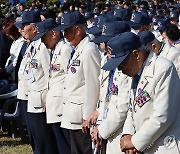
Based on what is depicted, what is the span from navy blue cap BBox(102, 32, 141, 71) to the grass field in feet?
14.4

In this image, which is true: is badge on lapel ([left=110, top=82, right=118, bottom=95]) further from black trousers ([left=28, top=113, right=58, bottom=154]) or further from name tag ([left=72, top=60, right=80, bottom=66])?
black trousers ([left=28, top=113, right=58, bottom=154])

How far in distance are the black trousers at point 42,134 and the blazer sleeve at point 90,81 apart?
1244 mm

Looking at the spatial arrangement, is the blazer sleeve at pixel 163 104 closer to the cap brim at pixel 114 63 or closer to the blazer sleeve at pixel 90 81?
the cap brim at pixel 114 63

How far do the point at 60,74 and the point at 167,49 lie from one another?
1.34 meters

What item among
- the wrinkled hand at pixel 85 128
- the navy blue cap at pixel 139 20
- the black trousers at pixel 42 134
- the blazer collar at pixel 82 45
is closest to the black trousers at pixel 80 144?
the wrinkled hand at pixel 85 128

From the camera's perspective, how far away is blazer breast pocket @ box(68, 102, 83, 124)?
216 inches

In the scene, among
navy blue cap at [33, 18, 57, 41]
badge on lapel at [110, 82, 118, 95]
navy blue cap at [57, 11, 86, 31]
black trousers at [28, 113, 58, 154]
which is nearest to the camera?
badge on lapel at [110, 82, 118, 95]

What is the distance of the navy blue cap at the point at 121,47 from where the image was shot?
12.3 feet

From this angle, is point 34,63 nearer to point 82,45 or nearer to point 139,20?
point 82,45

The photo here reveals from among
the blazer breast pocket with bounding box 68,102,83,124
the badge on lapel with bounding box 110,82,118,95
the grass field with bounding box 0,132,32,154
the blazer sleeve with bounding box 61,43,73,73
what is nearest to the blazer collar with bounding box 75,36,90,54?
the blazer sleeve with bounding box 61,43,73,73

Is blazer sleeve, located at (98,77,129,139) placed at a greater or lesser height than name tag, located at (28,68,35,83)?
greater

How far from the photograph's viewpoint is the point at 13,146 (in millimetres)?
8328

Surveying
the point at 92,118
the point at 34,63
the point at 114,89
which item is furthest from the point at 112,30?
the point at 34,63

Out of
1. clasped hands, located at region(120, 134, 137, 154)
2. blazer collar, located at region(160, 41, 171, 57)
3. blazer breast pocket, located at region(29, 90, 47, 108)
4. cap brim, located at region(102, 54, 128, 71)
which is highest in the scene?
cap brim, located at region(102, 54, 128, 71)
